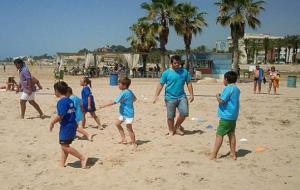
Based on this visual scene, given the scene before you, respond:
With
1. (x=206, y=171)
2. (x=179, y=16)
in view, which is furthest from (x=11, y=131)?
(x=179, y=16)

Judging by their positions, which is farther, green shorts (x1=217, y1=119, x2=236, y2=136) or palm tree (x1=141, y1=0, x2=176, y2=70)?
palm tree (x1=141, y1=0, x2=176, y2=70)

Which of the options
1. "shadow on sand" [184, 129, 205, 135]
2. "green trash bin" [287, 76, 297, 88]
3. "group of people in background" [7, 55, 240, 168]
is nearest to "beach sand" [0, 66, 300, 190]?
"shadow on sand" [184, 129, 205, 135]

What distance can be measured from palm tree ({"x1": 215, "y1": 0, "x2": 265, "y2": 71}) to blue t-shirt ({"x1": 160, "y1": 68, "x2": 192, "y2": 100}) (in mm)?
25337

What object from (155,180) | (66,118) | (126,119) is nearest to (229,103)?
(155,180)

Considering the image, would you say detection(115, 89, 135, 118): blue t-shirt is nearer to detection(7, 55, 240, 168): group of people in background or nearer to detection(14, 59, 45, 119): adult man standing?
detection(7, 55, 240, 168): group of people in background

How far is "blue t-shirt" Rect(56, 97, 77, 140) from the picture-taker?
6.08 meters

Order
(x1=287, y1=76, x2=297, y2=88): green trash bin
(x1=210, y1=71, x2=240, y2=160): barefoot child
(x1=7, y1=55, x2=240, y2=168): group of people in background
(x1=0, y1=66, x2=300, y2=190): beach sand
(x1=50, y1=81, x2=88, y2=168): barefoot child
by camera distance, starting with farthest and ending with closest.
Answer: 1. (x1=287, y1=76, x2=297, y2=88): green trash bin
2. (x1=210, y1=71, x2=240, y2=160): barefoot child
3. (x1=7, y1=55, x2=240, y2=168): group of people in background
4. (x1=50, y1=81, x2=88, y2=168): barefoot child
5. (x1=0, y1=66, x2=300, y2=190): beach sand

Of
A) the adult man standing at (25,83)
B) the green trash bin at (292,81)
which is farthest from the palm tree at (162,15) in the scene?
the adult man standing at (25,83)

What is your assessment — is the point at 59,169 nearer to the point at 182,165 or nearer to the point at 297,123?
the point at 182,165

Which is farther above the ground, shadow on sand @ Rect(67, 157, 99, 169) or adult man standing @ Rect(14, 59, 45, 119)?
adult man standing @ Rect(14, 59, 45, 119)

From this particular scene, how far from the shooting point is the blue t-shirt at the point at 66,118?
608 centimetres

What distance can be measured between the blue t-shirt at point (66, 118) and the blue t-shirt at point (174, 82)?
8.96ft

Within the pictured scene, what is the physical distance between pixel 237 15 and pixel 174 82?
2618cm

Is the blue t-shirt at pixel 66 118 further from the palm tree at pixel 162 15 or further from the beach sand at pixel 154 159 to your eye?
the palm tree at pixel 162 15
